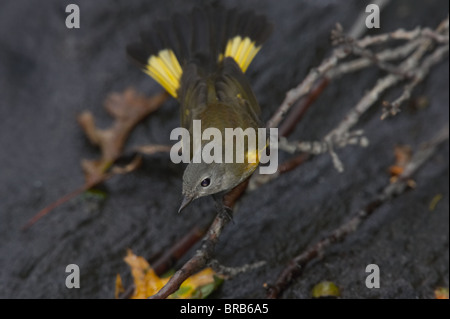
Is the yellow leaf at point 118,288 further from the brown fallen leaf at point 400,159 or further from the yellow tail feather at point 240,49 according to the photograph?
the brown fallen leaf at point 400,159

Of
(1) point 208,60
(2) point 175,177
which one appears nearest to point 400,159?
(1) point 208,60

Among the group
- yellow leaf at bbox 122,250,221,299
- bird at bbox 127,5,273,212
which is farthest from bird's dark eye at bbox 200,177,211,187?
yellow leaf at bbox 122,250,221,299

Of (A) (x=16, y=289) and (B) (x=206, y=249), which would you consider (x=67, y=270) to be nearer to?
(A) (x=16, y=289)

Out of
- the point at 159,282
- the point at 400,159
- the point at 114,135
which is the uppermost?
the point at 114,135

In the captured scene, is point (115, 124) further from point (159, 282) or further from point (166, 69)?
point (159, 282)

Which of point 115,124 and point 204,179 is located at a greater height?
point 115,124
